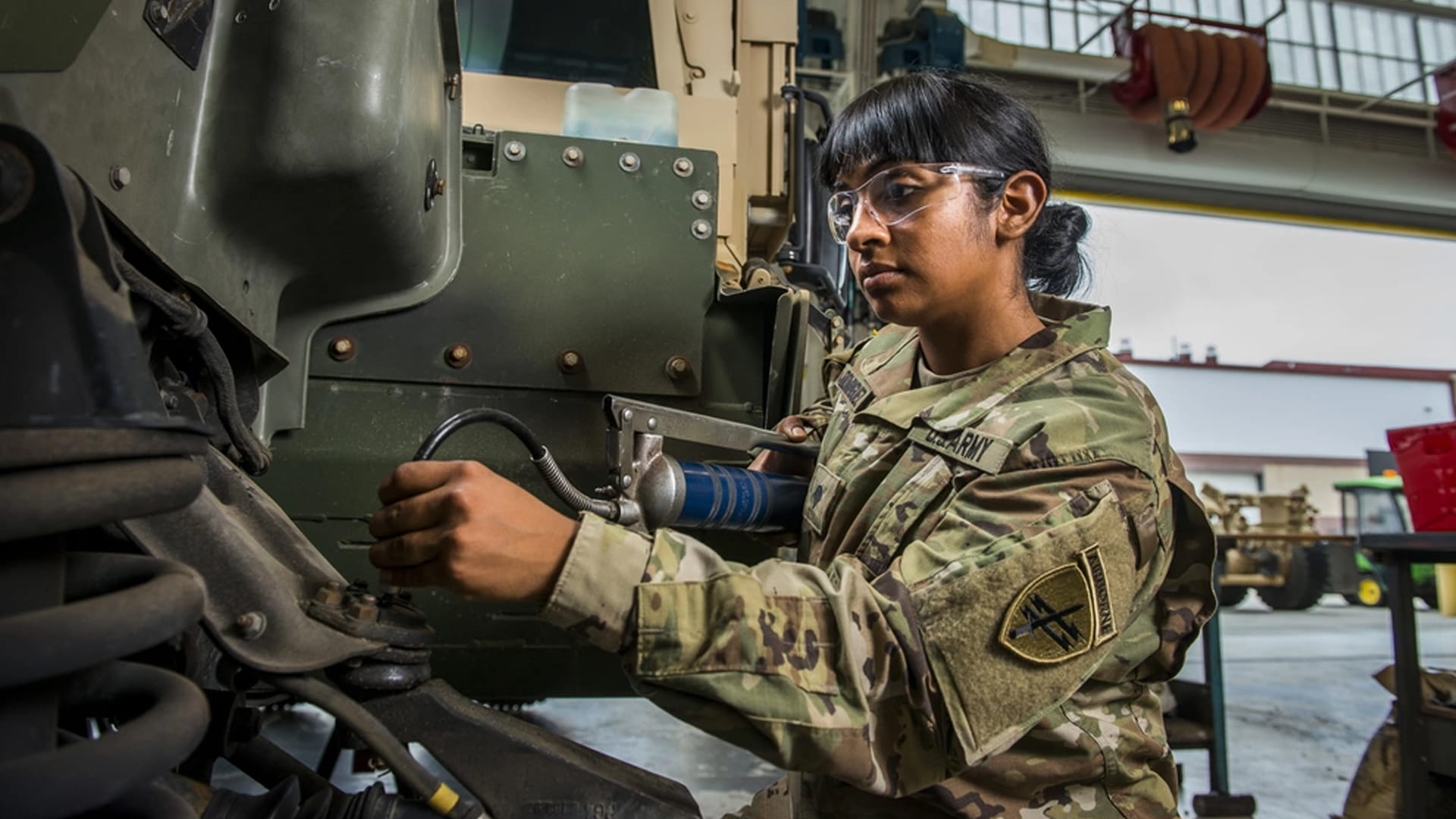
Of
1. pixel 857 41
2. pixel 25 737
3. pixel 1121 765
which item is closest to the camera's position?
pixel 25 737

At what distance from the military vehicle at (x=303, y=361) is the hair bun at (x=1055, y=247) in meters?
0.36

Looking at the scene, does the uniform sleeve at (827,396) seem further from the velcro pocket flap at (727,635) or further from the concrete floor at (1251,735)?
the concrete floor at (1251,735)

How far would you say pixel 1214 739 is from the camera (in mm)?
2645

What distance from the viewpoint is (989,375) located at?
1266mm

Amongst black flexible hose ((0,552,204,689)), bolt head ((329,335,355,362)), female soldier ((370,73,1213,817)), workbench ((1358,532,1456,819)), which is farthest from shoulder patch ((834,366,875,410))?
workbench ((1358,532,1456,819))

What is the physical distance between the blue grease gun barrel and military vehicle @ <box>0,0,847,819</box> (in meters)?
0.05

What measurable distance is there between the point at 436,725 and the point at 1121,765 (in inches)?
31.4

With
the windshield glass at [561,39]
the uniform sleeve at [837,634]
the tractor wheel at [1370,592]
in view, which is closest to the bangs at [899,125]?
the uniform sleeve at [837,634]

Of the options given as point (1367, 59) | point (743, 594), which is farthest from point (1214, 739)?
point (1367, 59)

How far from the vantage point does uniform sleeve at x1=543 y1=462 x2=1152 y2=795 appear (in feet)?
2.66

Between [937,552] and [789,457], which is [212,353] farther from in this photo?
[789,457]

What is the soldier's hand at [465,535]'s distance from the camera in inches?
29.6

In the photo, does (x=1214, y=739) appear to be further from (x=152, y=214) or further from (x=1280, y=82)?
(x=1280, y=82)

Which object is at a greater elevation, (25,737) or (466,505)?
(466,505)
